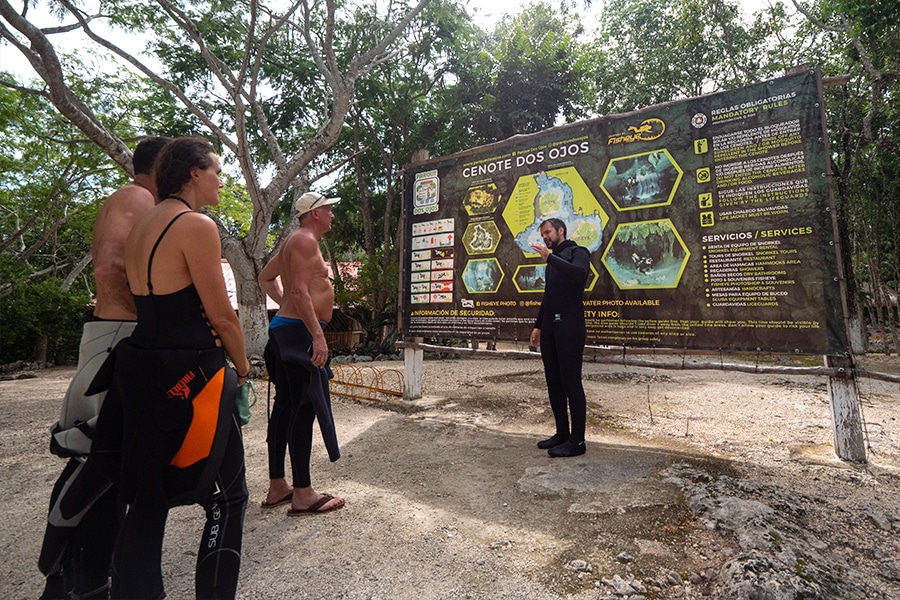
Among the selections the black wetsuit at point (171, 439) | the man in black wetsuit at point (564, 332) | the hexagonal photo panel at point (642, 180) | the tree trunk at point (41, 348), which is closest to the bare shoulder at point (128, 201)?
the black wetsuit at point (171, 439)

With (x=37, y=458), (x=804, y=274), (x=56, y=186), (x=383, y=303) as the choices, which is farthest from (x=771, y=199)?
(x=56, y=186)

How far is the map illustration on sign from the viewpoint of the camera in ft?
16.4

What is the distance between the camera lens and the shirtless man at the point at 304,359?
115 inches

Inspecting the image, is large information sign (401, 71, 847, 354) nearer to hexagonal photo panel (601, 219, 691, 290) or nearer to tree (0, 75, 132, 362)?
hexagonal photo panel (601, 219, 691, 290)

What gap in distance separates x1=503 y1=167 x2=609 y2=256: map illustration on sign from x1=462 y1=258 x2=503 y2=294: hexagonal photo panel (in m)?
0.44

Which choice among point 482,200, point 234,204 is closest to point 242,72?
point 482,200

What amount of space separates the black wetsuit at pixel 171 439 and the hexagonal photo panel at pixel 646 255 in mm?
4027

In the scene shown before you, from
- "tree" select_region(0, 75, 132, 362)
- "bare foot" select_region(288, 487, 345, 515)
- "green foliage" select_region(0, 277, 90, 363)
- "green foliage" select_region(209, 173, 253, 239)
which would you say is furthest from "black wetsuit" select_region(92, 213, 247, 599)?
"green foliage" select_region(209, 173, 253, 239)

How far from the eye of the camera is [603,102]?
1548cm

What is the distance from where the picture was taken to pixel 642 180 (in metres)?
4.71

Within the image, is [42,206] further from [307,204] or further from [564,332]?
[564,332]

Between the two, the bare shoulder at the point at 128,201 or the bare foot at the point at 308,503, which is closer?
the bare shoulder at the point at 128,201

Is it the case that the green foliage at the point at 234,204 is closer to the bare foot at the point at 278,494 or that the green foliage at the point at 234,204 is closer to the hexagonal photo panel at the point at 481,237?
the hexagonal photo panel at the point at 481,237

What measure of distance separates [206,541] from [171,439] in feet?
1.49
